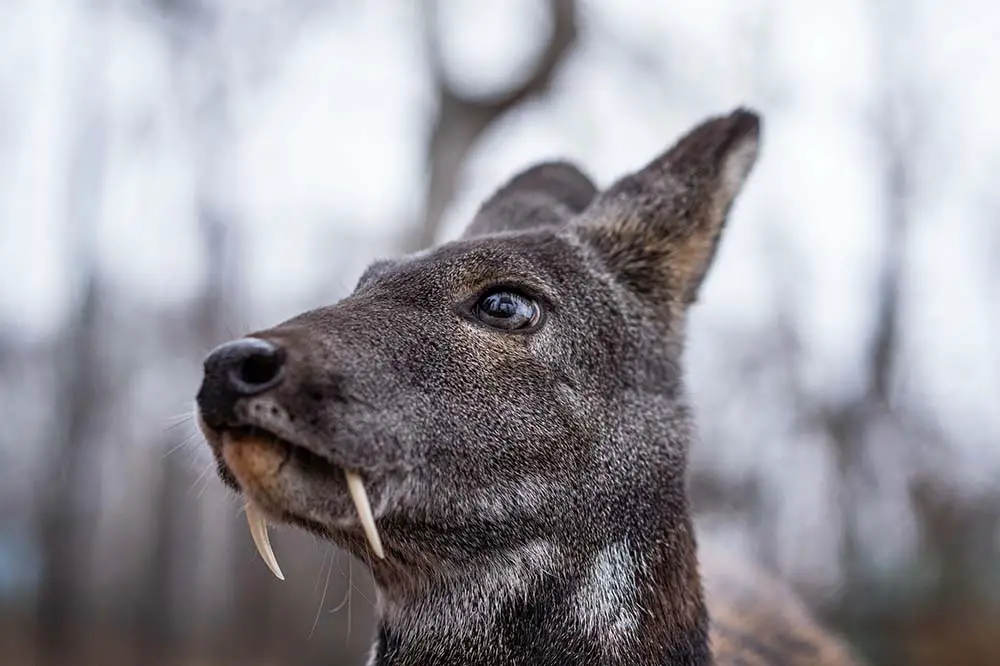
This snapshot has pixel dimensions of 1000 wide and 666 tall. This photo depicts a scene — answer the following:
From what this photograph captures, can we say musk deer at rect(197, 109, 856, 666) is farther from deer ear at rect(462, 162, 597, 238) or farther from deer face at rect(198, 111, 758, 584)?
deer ear at rect(462, 162, 597, 238)

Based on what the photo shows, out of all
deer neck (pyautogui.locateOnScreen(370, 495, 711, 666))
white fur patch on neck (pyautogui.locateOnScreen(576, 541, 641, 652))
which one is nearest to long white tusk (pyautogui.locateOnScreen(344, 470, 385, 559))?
deer neck (pyautogui.locateOnScreen(370, 495, 711, 666))

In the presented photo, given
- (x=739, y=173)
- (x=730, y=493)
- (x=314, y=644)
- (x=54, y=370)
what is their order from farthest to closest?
(x=730, y=493)
(x=54, y=370)
(x=314, y=644)
(x=739, y=173)

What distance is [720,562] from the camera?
20.3 ft

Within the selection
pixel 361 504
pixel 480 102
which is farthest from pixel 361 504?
pixel 480 102

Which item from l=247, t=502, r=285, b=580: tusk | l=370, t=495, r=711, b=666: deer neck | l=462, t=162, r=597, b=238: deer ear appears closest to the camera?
l=247, t=502, r=285, b=580: tusk

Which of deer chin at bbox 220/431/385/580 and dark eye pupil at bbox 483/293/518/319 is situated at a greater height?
dark eye pupil at bbox 483/293/518/319

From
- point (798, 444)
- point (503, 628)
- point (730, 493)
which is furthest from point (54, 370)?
point (503, 628)

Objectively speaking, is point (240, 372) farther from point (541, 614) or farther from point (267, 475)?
point (541, 614)

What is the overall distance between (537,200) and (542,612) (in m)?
2.11

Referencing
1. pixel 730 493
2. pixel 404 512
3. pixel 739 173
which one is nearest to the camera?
pixel 404 512

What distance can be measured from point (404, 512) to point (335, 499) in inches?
8.9

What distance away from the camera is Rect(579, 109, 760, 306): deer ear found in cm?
355

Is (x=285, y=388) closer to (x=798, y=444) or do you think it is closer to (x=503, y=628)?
(x=503, y=628)

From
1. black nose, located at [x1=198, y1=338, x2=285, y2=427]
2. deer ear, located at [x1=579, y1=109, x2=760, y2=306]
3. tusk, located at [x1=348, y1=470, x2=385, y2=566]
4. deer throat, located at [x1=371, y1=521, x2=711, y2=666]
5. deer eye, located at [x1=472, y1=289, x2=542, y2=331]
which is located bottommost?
deer throat, located at [x1=371, y1=521, x2=711, y2=666]
